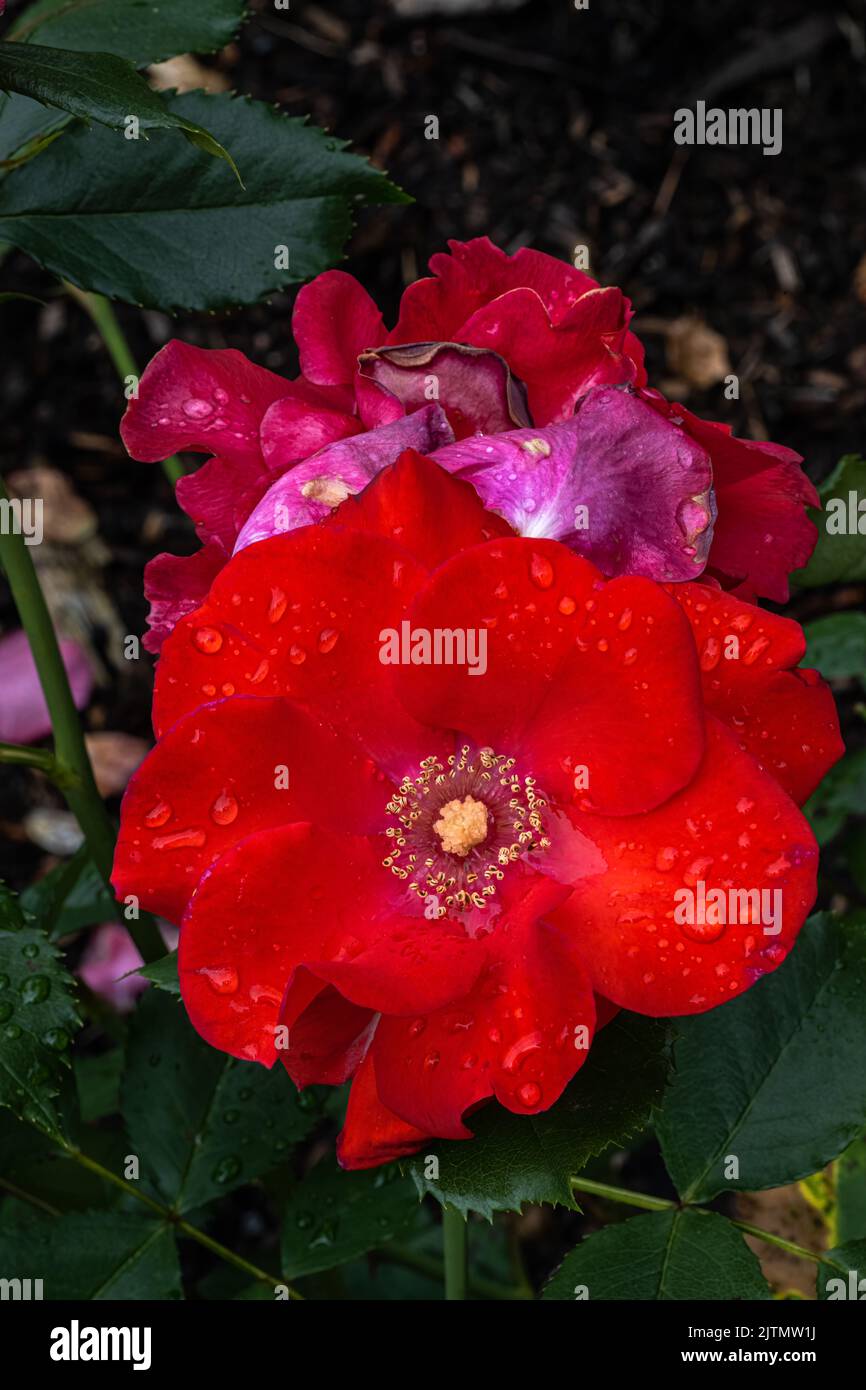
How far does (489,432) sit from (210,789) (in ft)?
1.08

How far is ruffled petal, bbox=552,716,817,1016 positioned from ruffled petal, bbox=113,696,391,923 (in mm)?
235

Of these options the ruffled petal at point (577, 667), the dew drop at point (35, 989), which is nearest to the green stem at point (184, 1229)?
the dew drop at point (35, 989)

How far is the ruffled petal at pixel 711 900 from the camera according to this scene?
85 cm

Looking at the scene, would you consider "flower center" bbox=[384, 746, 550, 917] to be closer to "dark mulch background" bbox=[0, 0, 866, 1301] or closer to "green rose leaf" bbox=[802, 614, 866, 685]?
"green rose leaf" bbox=[802, 614, 866, 685]

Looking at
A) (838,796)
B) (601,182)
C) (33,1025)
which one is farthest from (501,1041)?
(601,182)

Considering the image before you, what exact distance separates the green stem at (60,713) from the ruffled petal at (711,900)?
20.7 inches

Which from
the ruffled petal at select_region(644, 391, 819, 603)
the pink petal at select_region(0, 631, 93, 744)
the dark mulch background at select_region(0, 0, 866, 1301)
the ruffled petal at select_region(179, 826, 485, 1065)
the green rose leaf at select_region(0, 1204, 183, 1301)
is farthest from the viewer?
the dark mulch background at select_region(0, 0, 866, 1301)

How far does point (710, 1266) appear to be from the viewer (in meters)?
1.20

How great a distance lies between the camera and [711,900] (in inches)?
34.0

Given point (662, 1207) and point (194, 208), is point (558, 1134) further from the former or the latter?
point (194, 208)

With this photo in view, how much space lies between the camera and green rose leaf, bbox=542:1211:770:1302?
1183mm

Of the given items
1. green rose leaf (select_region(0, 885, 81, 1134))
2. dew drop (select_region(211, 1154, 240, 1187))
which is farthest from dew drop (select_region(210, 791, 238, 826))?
dew drop (select_region(211, 1154, 240, 1187))
